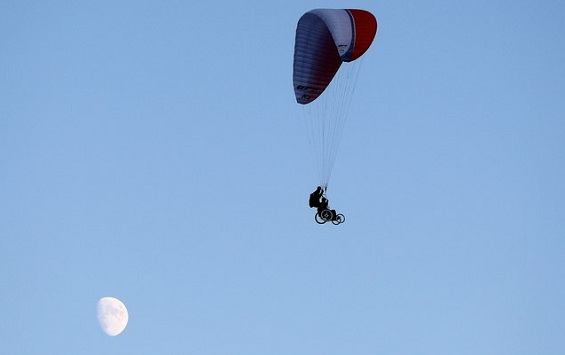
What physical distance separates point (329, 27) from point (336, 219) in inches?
391

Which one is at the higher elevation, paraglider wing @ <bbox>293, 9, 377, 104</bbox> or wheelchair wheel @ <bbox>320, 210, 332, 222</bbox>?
paraglider wing @ <bbox>293, 9, 377, 104</bbox>

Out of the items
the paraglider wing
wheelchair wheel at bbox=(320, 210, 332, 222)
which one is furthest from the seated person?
the paraglider wing

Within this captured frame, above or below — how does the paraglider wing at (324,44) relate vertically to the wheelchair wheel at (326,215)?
above

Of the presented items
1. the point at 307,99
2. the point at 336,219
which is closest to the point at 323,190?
the point at 336,219

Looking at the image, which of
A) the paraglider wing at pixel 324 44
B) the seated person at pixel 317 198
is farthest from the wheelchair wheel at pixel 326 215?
the paraglider wing at pixel 324 44

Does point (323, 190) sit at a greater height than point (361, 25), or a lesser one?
lesser

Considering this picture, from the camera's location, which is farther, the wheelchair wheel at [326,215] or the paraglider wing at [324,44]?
the wheelchair wheel at [326,215]

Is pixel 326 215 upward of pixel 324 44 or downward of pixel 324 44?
downward

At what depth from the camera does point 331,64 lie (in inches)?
2388

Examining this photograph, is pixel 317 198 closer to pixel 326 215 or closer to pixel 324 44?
→ pixel 326 215

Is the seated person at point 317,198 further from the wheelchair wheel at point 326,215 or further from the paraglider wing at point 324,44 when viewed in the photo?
the paraglider wing at point 324,44

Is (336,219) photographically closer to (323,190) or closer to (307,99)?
(323,190)

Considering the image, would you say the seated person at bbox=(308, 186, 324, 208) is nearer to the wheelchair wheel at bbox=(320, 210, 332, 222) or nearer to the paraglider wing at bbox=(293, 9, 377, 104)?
the wheelchair wheel at bbox=(320, 210, 332, 222)

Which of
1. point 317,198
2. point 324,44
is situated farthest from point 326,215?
point 324,44
